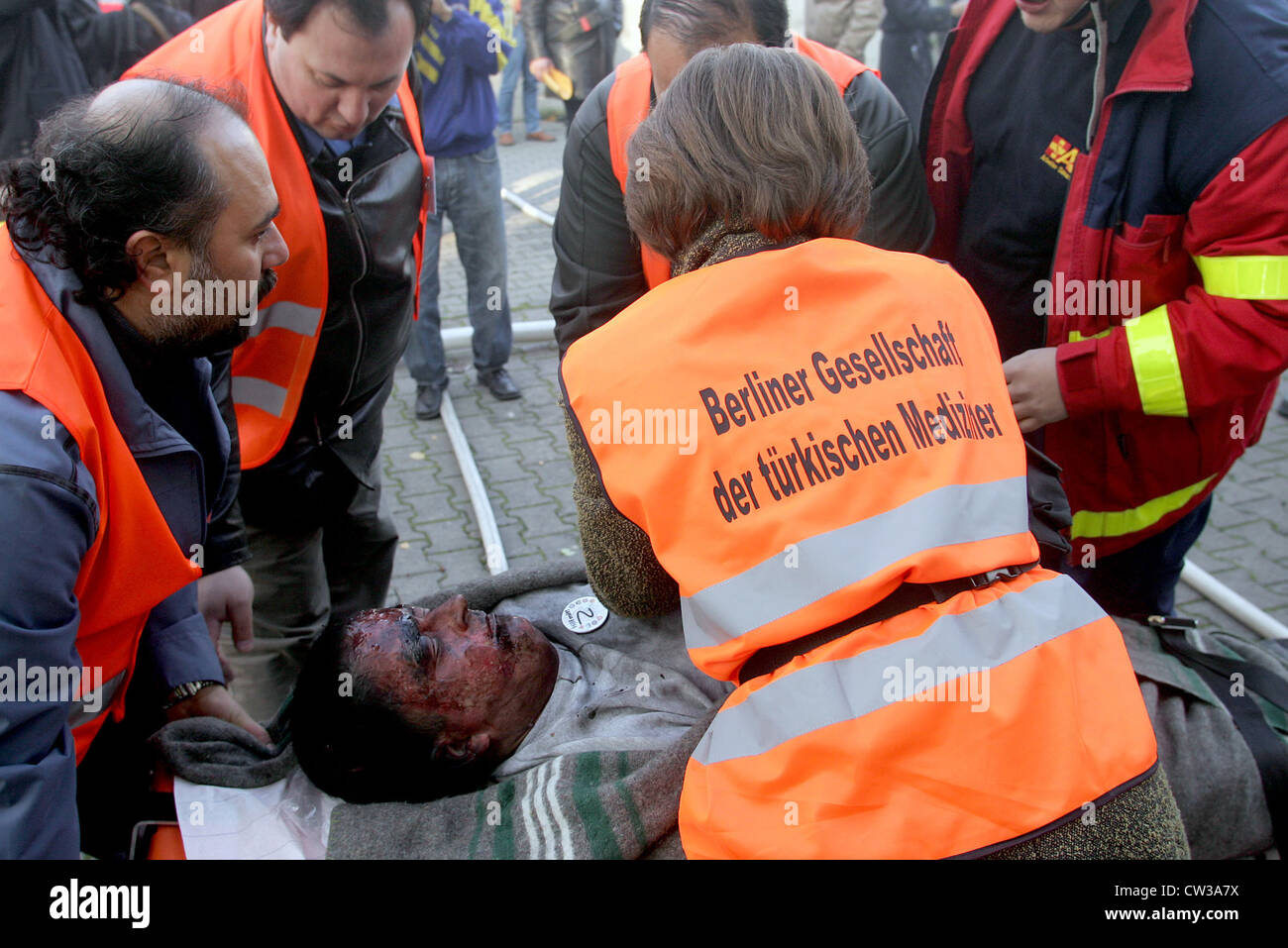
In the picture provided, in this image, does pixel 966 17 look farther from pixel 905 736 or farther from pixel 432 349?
pixel 432 349

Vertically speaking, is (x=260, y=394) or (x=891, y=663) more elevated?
(x=891, y=663)

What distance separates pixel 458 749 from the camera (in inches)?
85.1

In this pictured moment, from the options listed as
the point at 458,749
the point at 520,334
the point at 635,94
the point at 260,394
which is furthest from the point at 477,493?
the point at 458,749

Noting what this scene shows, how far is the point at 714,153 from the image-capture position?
5.35 ft

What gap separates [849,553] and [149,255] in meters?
1.26

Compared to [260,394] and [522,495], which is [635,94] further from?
[522,495]

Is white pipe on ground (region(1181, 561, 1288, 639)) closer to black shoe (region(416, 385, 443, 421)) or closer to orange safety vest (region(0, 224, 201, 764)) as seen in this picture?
orange safety vest (region(0, 224, 201, 764))

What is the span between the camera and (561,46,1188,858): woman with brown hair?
1.34 meters

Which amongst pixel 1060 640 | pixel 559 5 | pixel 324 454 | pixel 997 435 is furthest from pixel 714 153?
pixel 559 5

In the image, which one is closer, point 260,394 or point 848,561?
point 848,561

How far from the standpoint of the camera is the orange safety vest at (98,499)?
1.54 metres

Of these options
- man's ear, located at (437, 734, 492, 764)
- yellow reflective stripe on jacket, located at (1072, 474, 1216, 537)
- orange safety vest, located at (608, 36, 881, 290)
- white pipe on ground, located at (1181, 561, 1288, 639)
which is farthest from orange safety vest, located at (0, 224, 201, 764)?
white pipe on ground, located at (1181, 561, 1288, 639)

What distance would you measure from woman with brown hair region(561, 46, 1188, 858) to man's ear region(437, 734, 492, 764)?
73 centimetres

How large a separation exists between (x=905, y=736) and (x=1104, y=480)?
1610 millimetres
